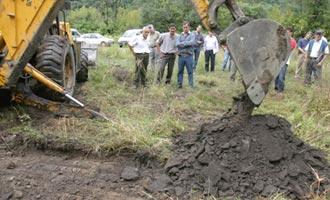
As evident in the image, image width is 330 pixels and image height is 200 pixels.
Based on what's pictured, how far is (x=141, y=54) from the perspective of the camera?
1235 cm

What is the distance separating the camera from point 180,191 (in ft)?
18.4

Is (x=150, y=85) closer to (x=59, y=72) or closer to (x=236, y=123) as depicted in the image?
(x=59, y=72)

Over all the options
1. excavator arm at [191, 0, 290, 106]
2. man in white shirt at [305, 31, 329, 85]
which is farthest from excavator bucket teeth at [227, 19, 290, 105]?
man in white shirt at [305, 31, 329, 85]

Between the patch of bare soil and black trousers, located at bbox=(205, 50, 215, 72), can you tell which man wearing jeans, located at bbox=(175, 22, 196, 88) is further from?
the patch of bare soil

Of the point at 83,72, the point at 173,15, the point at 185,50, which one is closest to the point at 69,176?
the point at 83,72

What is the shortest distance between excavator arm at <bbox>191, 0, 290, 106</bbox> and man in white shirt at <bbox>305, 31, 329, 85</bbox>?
26.5ft

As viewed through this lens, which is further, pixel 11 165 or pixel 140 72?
pixel 140 72

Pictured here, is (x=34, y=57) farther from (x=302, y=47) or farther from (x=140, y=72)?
(x=302, y=47)

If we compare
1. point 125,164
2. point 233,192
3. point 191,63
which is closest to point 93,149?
point 125,164

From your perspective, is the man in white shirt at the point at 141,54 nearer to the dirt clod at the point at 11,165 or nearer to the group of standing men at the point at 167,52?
the group of standing men at the point at 167,52

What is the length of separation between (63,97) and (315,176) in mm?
4361

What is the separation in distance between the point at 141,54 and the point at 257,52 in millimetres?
6352

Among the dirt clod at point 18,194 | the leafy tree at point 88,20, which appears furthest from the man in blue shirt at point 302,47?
the leafy tree at point 88,20

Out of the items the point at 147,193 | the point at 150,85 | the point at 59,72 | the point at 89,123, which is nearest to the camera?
the point at 147,193
